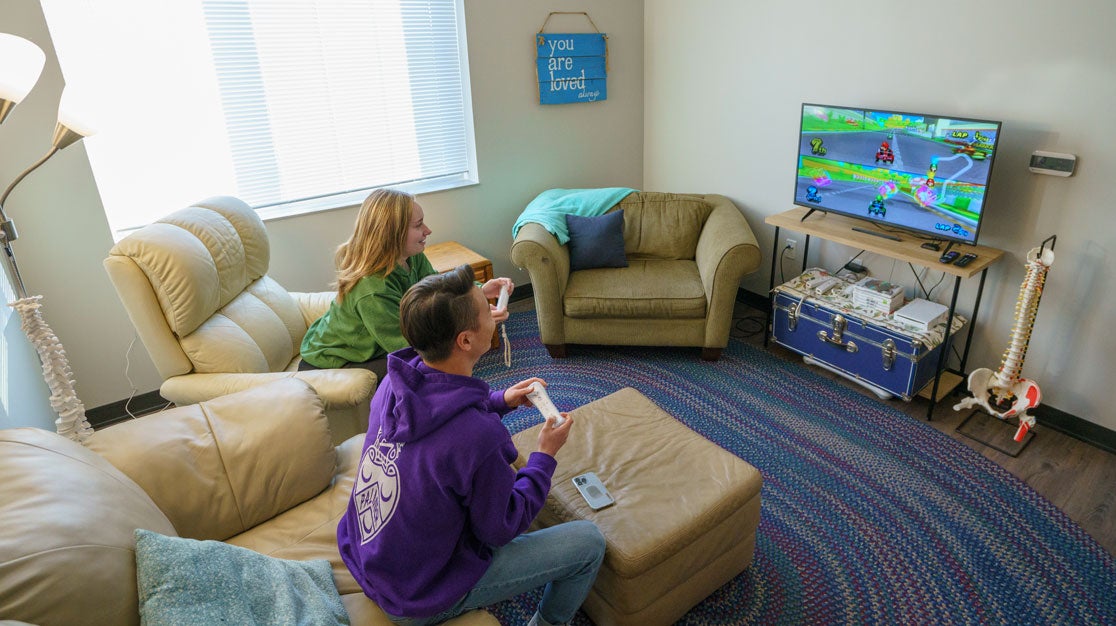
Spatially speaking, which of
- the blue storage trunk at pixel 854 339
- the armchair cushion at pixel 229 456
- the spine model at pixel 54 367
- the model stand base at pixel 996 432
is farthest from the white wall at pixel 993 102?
the spine model at pixel 54 367

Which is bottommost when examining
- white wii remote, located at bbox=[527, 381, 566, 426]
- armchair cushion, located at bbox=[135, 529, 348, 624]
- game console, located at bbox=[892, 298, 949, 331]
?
game console, located at bbox=[892, 298, 949, 331]

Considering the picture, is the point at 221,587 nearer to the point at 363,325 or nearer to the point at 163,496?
the point at 163,496

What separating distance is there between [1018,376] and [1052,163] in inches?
34.3

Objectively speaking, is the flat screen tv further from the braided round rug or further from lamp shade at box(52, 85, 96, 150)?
lamp shade at box(52, 85, 96, 150)

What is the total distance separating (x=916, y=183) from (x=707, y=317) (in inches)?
43.5

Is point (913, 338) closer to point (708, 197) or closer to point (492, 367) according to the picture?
point (708, 197)

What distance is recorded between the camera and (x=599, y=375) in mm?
3383

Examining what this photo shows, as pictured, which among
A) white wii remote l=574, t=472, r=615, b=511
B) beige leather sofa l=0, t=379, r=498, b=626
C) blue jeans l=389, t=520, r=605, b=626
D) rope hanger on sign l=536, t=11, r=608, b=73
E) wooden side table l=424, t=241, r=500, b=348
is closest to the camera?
beige leather sofa l=0, t=379, r=498, b=626

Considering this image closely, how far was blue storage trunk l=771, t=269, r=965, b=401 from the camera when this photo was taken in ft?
9.37

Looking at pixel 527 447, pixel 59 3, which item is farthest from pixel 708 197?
pixel 59 3

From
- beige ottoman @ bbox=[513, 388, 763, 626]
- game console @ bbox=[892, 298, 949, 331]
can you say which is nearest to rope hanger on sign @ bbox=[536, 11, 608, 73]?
game console @ bbox=[892, 298, 949, 331]

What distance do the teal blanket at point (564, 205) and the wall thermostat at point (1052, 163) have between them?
1988 millimetres

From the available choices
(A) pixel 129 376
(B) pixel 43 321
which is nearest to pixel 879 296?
(B) pixel 43 321

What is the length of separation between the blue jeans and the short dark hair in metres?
0.51
